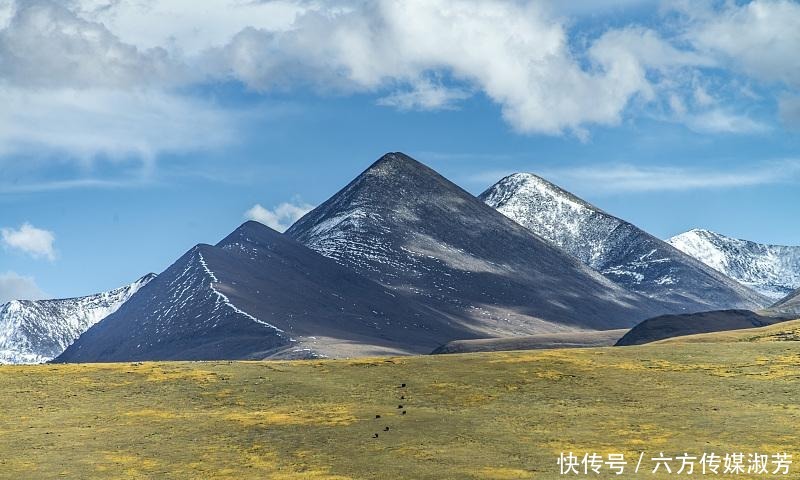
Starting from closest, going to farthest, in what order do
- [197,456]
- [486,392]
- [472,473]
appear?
[472,473]
[197,456]
[486,392]

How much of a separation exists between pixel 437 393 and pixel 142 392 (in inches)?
937

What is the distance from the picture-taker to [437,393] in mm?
88125

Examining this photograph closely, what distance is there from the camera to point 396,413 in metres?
81.6

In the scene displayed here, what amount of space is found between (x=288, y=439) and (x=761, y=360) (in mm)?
48024

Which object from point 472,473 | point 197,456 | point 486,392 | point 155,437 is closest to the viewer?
point 472,473

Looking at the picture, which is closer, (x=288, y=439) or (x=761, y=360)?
(x=288, y=439)

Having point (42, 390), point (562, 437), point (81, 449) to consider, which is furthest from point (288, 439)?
point (42, 390)

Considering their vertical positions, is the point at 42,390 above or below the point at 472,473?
above

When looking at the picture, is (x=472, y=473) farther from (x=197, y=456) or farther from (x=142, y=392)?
(x=142, y=392)

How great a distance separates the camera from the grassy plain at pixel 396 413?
67688 mm

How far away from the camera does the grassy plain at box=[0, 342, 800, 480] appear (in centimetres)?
6769

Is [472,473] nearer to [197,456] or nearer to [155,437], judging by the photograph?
[197,456]

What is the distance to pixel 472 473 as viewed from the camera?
208 ft

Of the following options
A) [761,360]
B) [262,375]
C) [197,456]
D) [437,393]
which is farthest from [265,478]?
[761,360]
